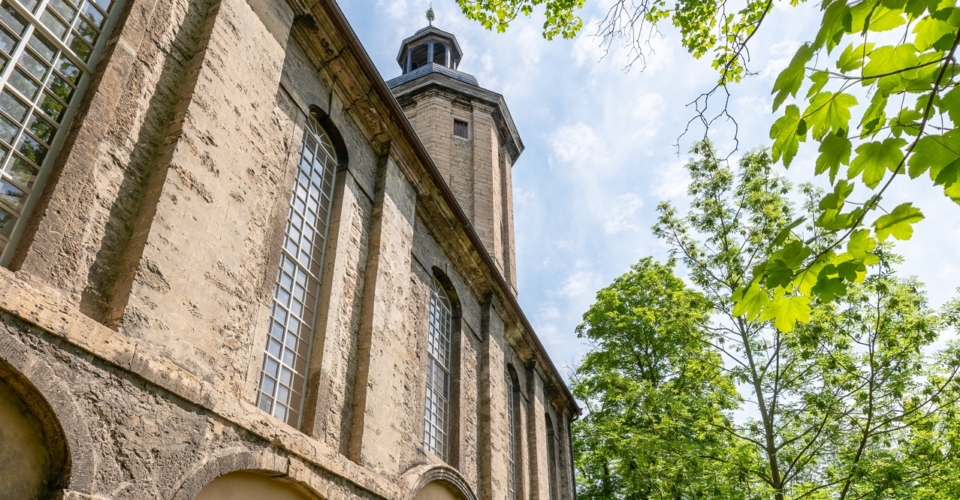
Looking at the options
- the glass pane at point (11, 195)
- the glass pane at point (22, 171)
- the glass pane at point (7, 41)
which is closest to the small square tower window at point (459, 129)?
the glass pane at point (7, 41)

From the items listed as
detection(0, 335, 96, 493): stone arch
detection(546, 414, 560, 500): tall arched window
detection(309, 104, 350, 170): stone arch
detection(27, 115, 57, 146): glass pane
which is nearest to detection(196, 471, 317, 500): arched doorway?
detection(0, 335, 96, 493): stone arch

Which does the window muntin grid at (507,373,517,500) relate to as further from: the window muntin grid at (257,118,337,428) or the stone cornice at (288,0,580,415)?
the window muntin grid at (257,118,337,428)

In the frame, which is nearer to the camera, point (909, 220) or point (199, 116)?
point (909, 220)

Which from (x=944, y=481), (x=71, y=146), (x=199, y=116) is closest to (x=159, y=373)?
(x=71, y=146)

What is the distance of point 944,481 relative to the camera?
10578mm

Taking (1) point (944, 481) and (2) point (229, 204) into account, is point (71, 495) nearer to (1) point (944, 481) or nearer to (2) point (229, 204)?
(2) point (229, 204)

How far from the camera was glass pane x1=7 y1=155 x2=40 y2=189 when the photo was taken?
4160 millimetres

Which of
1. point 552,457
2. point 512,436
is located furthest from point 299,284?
point 552,457

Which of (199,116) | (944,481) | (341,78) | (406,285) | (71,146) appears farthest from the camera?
(944,481)

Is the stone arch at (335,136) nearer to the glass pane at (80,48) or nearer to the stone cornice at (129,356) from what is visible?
the glass pane at (80,48)

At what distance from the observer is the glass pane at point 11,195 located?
4.07 meters

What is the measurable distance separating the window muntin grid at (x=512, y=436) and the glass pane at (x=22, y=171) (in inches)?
A: 372

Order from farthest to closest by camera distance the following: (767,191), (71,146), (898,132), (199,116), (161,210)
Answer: (767,191) → (199,116) → (161,210) → (71,146) → (898,132)

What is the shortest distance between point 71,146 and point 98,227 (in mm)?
572
